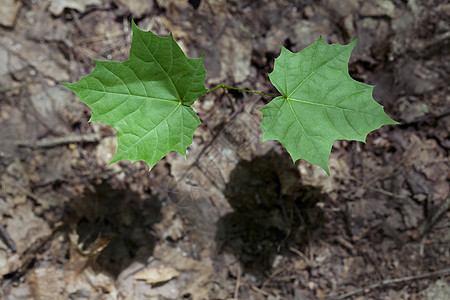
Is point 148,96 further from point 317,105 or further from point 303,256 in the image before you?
point 303,256

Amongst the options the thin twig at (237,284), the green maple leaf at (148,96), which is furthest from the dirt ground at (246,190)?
the green maple leaf at (148,96)

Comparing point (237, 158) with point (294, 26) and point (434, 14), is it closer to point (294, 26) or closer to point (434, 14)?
point (294, 26)

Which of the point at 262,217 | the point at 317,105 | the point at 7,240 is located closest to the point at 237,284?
the point at 262,217

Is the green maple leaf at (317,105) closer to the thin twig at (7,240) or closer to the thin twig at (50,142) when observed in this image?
the thin twig at (50,142)

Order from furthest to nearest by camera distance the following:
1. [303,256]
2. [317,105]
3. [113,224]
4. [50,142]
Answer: [50,142]
[113,224]
[303,256]
[317,105]

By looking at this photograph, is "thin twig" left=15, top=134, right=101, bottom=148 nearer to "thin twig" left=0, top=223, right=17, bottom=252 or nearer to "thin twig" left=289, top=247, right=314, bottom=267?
"thin twig" left=0, top=223, right=17, bottom=252

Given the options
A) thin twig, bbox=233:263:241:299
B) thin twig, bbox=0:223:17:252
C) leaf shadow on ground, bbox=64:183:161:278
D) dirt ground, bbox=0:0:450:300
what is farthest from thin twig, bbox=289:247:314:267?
thin twig, bbox=0:223:17:252

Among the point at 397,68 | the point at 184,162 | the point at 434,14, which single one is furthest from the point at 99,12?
the point at 434,14
